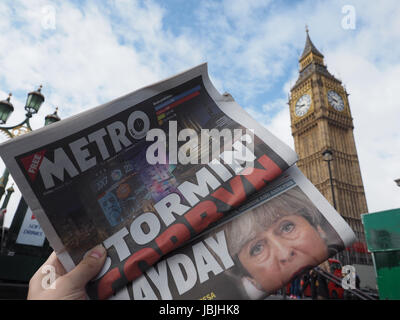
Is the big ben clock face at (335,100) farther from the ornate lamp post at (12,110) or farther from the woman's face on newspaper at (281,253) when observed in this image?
the woman's face on newspaper at (281,253)

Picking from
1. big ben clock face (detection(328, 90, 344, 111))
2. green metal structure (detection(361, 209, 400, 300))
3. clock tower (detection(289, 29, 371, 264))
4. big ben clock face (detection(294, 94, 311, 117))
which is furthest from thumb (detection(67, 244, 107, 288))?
big ben clock face (detection(328, 90, 344, 111))

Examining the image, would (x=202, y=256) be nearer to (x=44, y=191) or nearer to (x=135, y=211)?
(x=135, y=211)

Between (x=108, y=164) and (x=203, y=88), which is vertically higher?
(x=203, y=88)

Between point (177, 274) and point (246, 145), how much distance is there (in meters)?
0.87

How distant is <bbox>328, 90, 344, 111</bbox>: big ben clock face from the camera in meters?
32.4

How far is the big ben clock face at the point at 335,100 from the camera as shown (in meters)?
32.4

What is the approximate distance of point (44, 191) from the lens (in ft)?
4.27

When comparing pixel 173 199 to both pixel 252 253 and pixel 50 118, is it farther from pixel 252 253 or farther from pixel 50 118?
pixel 50 118

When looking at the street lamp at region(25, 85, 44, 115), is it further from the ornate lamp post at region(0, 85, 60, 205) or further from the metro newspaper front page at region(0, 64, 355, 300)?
the metro newspaper front page at region(0, 64, 355, 300)

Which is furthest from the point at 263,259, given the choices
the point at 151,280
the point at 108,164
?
the point at 108,164

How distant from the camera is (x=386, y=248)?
414 centimetres

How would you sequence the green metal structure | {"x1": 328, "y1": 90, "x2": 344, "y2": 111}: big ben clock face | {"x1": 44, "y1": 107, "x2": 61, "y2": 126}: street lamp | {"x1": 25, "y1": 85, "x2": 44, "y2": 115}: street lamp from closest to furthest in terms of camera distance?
1. the green metal structure
2. {"x1": 25, "y1": 85, "x2": 44, "y2": 115}: street lamp
3. {"x1": 44, "y1": 107, "x2": 61, "y2": 126}: street lamp
4. {"x1": 328, "y1": 90, "x2": 344, "y2": 111}: big ben clock face

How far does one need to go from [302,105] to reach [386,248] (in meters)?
33.4

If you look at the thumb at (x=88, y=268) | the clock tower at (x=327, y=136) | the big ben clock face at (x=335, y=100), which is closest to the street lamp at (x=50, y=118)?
the thumb at (x=88, y=268)
